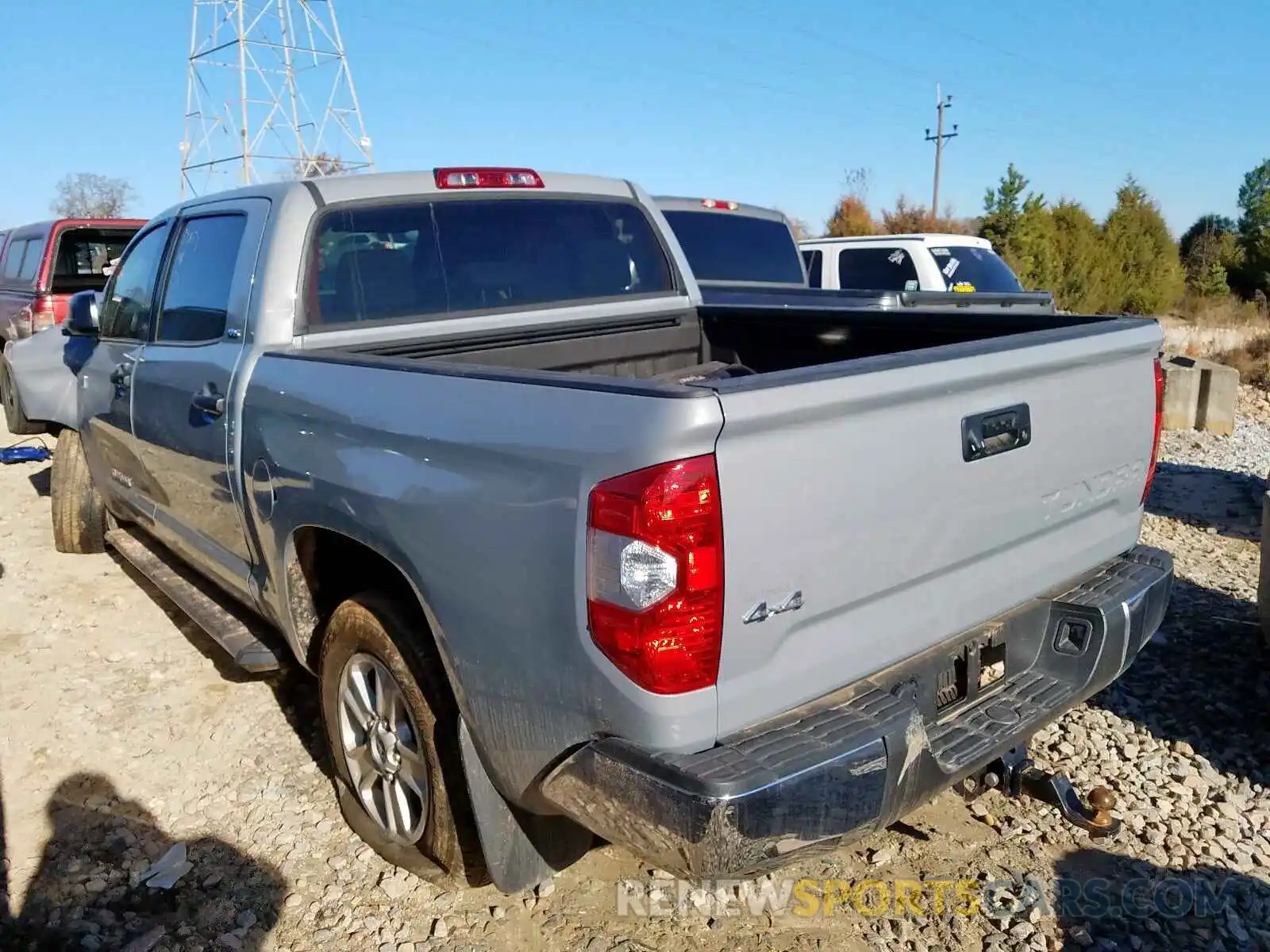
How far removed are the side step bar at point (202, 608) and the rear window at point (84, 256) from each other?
20.9ft

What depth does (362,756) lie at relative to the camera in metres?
3.03

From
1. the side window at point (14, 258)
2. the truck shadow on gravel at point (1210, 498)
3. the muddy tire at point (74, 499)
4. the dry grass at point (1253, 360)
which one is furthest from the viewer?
the dry grass at point (1253, 360)

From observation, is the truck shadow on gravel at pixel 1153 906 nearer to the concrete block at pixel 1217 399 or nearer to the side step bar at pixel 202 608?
the side step bar at pixel 202 608

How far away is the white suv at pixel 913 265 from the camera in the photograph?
9.85m

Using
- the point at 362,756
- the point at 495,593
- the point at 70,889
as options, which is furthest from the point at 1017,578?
the point at 70,889

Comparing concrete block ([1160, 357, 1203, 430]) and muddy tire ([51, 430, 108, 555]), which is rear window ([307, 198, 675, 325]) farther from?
concrete block ([1160, 357, 1203, 430])

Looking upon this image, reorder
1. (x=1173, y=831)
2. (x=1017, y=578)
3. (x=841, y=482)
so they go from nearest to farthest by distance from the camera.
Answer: (x=841, y=482) < (x=1017, y=578) < (x=1173, y=831)

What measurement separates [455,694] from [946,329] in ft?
7.00

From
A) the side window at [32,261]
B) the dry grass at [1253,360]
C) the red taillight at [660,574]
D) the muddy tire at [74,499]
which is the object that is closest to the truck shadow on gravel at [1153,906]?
the red taillight at [660,574]

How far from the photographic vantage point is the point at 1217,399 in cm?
1038

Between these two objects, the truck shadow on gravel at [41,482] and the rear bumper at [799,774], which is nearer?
the rear bumper at [799,774]

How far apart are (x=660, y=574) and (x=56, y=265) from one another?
1075 centimetres

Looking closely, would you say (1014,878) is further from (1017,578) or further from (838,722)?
(838,722)

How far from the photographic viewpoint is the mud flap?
7.95 ft
